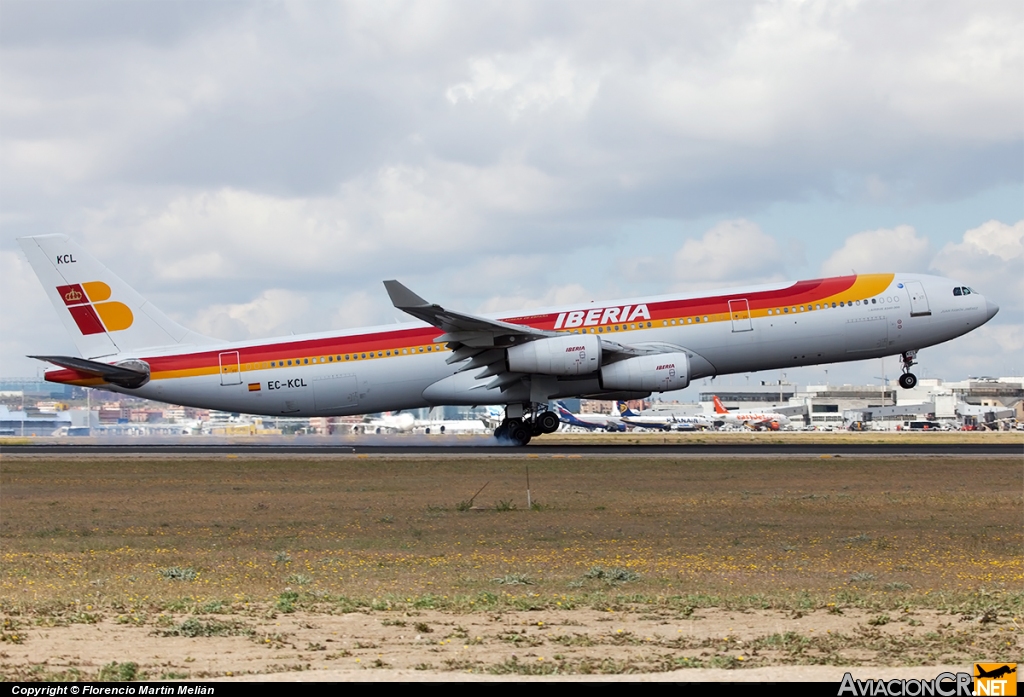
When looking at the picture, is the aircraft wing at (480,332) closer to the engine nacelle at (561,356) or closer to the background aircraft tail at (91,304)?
the engine nacelle at (561,356)

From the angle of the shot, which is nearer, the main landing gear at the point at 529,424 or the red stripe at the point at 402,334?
the red stripe at the point at 402,334

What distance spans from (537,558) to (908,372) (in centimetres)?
2780

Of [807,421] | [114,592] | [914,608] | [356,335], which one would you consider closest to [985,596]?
[914,608]

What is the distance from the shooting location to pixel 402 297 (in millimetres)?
38094

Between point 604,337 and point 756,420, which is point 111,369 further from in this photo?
point 756,420

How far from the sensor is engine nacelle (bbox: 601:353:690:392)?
131ft

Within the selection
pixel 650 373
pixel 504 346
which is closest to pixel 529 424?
pixel 504 346

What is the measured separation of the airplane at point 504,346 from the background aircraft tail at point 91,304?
Answer: 0.05 m

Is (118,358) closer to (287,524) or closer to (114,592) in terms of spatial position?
(287,524)

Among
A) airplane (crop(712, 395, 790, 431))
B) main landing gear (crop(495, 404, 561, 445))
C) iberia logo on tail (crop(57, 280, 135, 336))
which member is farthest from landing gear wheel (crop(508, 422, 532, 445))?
airplane (crop(712, 395, 790, 431))

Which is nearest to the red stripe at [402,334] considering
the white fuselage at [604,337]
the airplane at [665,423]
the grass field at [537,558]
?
the white fuselage at [604,337]

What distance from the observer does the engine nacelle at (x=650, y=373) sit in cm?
3994

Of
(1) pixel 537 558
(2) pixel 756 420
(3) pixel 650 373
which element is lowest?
(1) pixel 537 558

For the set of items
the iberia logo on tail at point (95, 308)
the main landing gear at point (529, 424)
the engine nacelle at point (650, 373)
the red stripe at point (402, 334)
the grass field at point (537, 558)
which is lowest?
the grass field at point (537, 558)
